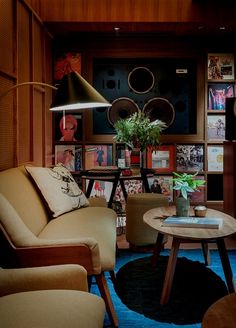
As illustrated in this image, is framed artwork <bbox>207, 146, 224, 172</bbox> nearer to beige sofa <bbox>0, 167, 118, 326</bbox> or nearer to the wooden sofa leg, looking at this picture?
beige sofa <bbox>0, 167, 118, 326</bbox>

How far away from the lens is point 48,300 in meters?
1.54

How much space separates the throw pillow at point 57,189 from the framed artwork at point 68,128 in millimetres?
1956

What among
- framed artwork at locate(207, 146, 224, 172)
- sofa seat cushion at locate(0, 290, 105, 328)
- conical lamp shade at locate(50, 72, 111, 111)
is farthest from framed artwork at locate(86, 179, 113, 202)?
sofa seat cushion at locate(0, 290, 105, 328)

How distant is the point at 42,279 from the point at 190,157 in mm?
3931

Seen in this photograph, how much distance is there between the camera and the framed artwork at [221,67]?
210 inches

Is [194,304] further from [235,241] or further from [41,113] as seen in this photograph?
[41,113]

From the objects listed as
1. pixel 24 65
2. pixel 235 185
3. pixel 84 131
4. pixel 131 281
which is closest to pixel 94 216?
pixel 131 281

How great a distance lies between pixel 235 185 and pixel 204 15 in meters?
1.76

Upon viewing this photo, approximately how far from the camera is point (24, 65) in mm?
3715

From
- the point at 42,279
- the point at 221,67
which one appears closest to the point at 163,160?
the point at 221,67

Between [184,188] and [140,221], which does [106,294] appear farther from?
[140,221]

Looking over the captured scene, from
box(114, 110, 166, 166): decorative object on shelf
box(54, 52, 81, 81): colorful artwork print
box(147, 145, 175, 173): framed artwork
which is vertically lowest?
box(147, 145, 175, 173): framed artwork

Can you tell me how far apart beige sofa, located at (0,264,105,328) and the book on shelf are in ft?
3.52

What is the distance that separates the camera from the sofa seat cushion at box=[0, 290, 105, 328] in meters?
1.39
